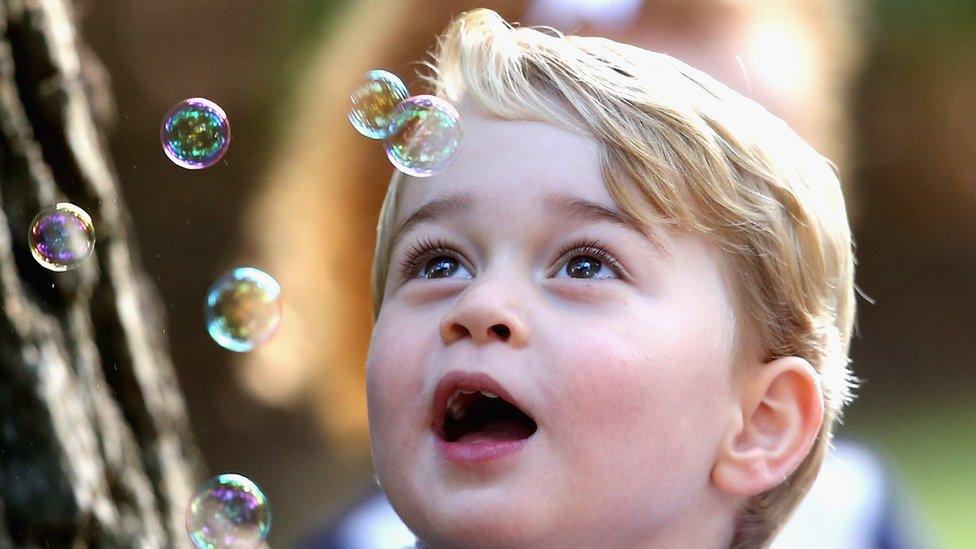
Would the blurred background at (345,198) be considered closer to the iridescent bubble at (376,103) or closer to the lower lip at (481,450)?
the iridescent bubble at (376,103)

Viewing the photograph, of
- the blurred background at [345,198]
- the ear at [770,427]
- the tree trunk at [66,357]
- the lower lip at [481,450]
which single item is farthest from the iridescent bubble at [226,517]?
the blurred background at [345,198]

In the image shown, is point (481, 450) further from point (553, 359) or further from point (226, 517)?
point (226, 517)

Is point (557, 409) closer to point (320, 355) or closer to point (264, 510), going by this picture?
point (264, 510)

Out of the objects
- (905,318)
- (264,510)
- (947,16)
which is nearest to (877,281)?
(905,318)

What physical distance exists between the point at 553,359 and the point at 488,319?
0.06 m

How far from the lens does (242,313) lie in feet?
4.26

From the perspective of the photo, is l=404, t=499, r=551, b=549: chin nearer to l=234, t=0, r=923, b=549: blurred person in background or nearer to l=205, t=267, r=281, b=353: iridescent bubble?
l=205, t=267, r=281, b=353: iridescent bubble

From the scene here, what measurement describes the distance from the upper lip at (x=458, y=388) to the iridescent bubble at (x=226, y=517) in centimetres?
35

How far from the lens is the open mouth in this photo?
0.95 metres

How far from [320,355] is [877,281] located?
1.23 meters

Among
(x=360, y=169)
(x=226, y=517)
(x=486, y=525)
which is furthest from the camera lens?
(x=360, y=169)

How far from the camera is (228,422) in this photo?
2566 millimetres

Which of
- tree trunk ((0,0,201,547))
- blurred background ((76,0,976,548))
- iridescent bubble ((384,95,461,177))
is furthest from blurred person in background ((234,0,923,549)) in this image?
iridescent bubble ((384,95,461,177))

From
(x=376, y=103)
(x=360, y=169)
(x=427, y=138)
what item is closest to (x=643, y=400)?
(x=427, y=138)
